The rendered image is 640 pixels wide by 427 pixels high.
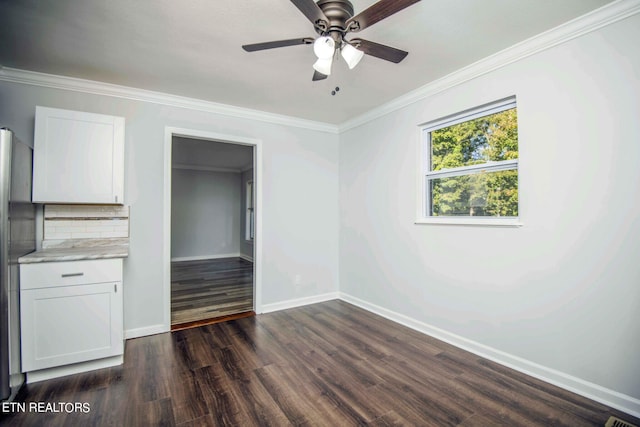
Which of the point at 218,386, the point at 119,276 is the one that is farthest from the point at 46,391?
the point at 218,386

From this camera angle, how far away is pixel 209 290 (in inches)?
184

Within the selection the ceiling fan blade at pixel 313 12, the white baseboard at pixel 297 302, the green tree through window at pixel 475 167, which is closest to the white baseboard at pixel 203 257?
the white baseboard at pixel 297 302

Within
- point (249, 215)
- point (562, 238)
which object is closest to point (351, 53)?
point (562, 238)

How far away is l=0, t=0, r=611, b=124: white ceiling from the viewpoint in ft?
6.03

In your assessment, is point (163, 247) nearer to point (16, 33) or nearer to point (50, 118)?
point (50, 118)

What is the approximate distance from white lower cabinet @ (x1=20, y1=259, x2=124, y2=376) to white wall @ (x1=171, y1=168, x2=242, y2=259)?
5430mm

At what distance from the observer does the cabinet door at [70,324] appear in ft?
7.05

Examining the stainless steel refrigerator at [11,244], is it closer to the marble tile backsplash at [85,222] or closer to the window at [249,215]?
the marble tile backsplash at [85,222]

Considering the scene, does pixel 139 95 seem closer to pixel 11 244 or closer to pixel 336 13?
pixel 11 244

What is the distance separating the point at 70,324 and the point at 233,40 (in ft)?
8.10

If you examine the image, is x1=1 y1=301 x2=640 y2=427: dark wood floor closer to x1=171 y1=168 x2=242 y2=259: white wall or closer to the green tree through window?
the green tree through window

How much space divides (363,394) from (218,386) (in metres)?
1.03

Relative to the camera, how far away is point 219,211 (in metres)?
8.05

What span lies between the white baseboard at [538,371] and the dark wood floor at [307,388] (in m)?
0.06
